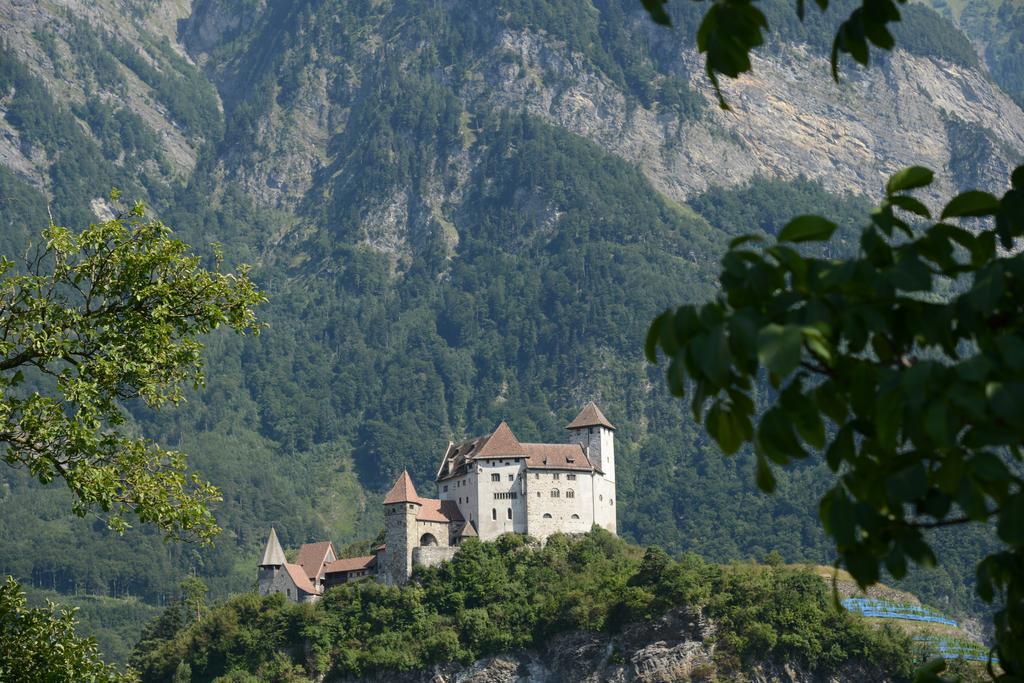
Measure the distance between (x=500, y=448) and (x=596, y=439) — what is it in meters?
8.88

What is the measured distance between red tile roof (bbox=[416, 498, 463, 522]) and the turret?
36.4 ft

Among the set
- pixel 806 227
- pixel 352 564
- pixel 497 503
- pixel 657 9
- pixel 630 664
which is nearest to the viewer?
pixel 806 227

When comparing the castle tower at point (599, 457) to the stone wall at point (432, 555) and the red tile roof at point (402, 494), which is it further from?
the red tile roof at point (402, 494)

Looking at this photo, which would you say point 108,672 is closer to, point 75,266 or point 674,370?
point 75,266

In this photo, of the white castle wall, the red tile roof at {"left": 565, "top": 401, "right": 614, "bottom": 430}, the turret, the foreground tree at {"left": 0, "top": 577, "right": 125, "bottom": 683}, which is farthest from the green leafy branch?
the red tile roof at {"left": 565, "top": 401, "right": 614, "bottom": 430}

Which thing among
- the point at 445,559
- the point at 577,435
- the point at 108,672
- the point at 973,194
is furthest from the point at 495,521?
the point at 973,194

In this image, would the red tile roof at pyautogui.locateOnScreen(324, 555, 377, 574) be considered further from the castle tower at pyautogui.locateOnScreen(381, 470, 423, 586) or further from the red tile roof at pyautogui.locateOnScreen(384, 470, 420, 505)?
the red tile roof at pyautogui.locateOnScreen(384, 470, 420, 505)

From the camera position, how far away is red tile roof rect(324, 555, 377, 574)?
11506cm

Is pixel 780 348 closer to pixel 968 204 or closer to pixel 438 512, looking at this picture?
pixel 968 204

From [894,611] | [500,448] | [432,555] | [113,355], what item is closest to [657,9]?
[113,355]

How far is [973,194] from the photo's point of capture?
8.44 metres

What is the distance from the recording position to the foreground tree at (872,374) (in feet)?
24.8

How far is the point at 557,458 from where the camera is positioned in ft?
364

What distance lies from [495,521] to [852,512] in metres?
101
